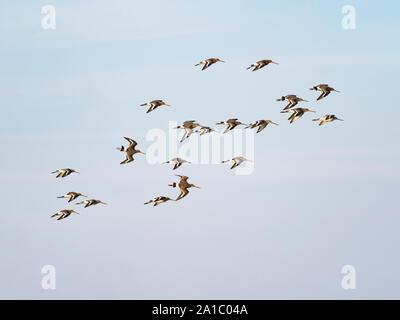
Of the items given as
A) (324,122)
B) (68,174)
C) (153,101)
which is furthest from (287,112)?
(68,174)

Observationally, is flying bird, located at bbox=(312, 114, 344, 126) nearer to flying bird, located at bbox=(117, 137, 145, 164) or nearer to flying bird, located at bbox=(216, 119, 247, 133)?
flying bird, located at bbox=(216, 119, 247, 133)

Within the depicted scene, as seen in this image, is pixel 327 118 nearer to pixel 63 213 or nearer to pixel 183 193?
pixel 183 193

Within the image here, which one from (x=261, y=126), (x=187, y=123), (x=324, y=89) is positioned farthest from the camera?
(x=261, y=126)

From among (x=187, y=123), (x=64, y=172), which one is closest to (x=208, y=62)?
(x=187, y=123)

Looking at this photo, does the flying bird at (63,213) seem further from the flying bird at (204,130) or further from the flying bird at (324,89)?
the flying bird at (324,89)

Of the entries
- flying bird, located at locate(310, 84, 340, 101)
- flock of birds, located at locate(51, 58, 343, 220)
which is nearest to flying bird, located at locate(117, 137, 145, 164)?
flock of birds, located at locate(51, 58, 343, 220)

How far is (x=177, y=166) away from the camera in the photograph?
158 m

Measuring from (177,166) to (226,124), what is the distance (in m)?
7.10

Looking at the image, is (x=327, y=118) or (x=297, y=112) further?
(x=327, y=118)

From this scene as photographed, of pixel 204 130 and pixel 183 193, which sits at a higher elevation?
pixel 204 130

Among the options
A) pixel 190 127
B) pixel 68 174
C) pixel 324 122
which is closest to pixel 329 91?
pixel 324 122

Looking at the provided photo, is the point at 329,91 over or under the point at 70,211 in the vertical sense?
over

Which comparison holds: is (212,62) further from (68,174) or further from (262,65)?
(68,174)

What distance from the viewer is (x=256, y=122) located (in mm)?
161500
